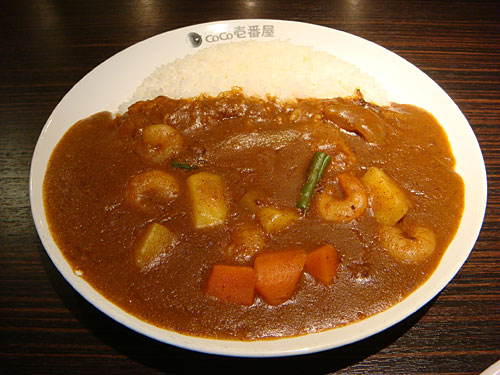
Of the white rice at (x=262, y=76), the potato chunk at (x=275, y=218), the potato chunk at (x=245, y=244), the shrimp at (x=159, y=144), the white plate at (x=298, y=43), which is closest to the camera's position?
the white plate at (x=298, y=43)

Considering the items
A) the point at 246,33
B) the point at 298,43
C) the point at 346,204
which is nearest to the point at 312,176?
the point at 346,204

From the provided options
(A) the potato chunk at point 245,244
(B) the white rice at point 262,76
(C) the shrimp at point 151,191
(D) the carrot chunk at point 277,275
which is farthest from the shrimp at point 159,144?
(D) the carrot chunk at point 277,275

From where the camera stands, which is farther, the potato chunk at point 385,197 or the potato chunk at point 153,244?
the potato chunk at point 385,197

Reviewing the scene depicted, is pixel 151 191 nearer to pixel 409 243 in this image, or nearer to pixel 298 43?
pixel 409 243

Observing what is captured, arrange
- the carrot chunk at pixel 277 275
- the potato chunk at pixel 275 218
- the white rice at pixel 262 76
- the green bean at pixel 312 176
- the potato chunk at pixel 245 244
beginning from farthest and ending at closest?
the white rice at pixel 262 76
the green bean at pixel 312 176
the potato chunk at pixel 275 218
the potato chunk at pixel 245 244
the carrot chunk at pixel 277 275

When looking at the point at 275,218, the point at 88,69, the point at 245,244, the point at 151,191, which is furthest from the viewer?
the point at 88,69

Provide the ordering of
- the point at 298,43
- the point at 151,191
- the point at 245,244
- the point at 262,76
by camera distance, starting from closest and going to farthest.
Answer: the point at 245,244, the point at 151,191, the point at 262,76, the point at 298,43

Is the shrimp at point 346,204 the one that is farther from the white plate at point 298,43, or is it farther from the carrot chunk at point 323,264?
the white plate at point 298,43
